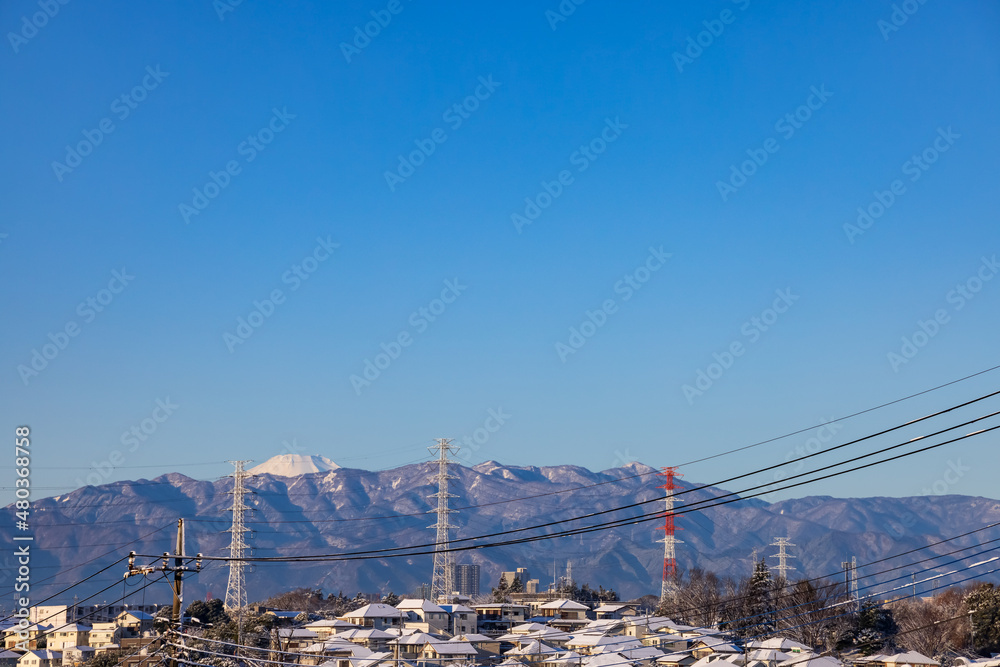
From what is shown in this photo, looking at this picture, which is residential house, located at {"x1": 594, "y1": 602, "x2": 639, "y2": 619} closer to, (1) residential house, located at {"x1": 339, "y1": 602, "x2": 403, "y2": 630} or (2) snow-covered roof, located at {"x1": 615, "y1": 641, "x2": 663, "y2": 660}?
(1) residential house, located at {"x1": 339, "y1": 602, "x2": 403, "y2": 630}

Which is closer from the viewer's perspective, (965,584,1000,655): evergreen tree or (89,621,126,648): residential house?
(965,584,1000,655): evergreen tree

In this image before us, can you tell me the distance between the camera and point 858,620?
78.1 metres

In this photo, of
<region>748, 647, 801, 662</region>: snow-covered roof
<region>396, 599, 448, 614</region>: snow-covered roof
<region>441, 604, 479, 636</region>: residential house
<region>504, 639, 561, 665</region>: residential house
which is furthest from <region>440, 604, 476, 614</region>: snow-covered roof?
<region>748, 647, 801, 662</region>: snow-covered roof

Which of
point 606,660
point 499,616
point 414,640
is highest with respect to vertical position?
point 499,616

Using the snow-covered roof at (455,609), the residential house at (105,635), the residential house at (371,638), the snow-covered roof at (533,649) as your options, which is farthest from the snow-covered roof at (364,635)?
the residential house at (105,635)

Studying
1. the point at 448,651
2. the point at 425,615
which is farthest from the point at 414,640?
the point at 425,615

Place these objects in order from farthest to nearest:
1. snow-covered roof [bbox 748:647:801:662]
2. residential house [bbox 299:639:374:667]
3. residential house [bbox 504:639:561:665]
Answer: residential house [bbox 504:639:561:665]
snow-covered roof [bbox 748:647:801:662]
residential house [bbox 299:639:374:667]

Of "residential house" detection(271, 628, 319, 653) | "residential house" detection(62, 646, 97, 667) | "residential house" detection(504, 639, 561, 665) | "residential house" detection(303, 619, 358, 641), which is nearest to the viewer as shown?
"residential house" detection(504, 639, 561, 665)

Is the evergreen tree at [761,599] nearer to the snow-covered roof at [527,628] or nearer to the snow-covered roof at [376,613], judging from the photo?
the snow-covered roof at [527,628]

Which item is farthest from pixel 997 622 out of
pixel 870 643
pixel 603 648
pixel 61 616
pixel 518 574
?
pixel 518 574

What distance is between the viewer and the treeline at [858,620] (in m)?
73.9

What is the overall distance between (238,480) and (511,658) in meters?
34.5

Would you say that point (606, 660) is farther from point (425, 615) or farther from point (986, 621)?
point (986, 621)

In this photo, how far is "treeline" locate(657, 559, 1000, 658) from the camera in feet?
242
